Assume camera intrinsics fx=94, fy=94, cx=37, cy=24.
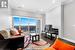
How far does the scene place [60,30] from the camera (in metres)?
6.62

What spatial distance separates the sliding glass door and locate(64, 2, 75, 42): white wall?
5.03 metres

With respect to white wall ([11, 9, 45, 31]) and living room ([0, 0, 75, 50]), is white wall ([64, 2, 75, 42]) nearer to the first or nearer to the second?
living room ([0, 0, 75, 50])

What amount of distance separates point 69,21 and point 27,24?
590 centimetres

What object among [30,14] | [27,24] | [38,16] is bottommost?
[27,24]

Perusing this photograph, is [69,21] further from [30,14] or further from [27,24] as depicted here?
[27,24]

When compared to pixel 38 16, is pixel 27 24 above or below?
below

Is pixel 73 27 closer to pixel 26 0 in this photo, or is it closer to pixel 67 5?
pixel 67 5

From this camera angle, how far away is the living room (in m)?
5.65

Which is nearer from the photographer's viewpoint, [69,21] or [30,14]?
[69,21]

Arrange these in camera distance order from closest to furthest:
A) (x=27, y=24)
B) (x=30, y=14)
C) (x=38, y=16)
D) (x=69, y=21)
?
(x=69, y=21) < (x=30, y=14) < (x=27, y=24) < (x=38, y=16)

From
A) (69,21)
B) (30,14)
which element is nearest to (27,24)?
(30,14)

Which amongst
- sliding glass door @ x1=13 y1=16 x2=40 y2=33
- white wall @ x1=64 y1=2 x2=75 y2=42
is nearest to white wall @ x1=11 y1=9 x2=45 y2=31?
sliding glass door @ x1=13 y1=16 x2=40 y2=33

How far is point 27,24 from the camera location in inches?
432

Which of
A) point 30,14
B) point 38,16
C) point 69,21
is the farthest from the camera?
point 38,16
